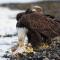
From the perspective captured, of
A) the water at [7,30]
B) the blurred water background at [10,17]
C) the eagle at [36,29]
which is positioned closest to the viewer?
the eagle at [36,29]

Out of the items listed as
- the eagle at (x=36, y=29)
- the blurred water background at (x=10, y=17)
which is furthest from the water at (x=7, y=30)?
the eagle at (x=36, y=29)

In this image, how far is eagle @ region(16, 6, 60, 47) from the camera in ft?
17.1

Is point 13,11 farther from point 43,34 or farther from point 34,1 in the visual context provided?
point 43,34

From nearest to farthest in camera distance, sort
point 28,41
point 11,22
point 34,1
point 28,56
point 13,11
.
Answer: point 28,56
point 28,41
point 11,22
point 13,11
point 34,1

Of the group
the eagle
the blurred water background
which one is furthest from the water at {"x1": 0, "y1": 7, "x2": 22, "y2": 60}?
the eagle

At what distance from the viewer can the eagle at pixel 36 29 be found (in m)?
5.20

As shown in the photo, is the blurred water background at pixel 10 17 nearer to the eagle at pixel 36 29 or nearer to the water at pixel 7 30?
the water at pixel 7 30

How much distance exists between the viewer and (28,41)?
550 cm

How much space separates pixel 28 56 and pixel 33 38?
0.24 metres

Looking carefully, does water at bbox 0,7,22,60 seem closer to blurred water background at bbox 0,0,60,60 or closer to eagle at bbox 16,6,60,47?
blurred water background at bbox 0,0,60,60

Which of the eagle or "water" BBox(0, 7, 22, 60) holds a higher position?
the eagle

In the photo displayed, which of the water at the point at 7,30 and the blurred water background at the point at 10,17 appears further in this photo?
the blurred water background at the point at 10,17

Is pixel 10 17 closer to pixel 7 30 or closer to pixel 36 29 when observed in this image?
pixel 7 30

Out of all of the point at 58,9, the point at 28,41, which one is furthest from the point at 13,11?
the point at 28,41
